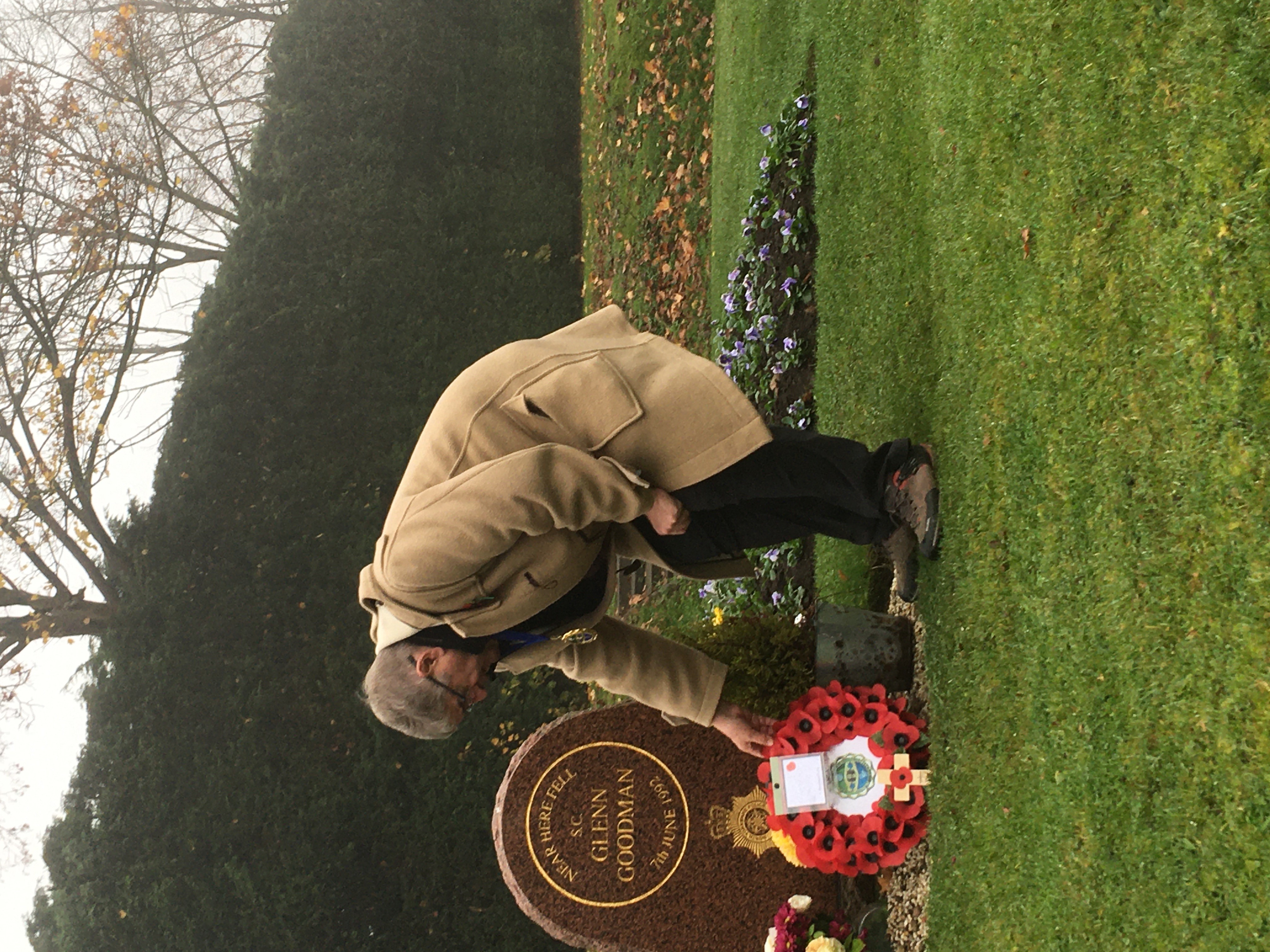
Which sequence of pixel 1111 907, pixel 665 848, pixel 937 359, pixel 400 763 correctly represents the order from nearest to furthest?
pixel 1111 907
pixel 937 359
pixel 665 848
pixel 400 763

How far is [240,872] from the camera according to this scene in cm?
654

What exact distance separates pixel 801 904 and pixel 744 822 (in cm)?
40

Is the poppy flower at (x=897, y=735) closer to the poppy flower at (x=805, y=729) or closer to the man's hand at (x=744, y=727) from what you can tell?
the poppy flower at (x=805, y=729)

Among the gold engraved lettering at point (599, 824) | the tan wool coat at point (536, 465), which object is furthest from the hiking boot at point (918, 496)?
the gold engraved lettering at point (599, 824)

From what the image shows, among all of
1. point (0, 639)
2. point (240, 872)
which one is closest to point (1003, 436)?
point (240, 872)

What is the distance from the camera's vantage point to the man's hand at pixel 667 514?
8.78 ft

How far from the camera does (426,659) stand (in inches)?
104

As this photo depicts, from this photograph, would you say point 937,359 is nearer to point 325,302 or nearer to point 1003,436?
point 1003,436

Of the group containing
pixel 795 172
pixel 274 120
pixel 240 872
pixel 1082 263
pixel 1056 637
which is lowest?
pixel 240 872

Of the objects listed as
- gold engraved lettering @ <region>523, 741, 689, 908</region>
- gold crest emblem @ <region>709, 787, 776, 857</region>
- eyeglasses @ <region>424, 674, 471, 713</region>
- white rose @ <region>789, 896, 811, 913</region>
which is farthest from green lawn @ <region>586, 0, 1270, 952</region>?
eyeglasses @ <region>424, 674, 471, 713</region>

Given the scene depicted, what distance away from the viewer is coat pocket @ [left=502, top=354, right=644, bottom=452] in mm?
2590

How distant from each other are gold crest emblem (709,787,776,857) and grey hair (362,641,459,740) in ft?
5.96

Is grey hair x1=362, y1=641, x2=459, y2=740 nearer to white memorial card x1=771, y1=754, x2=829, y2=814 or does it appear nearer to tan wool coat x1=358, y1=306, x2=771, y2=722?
tan wool coat x1=358, y1=306, x2=771, y2=722

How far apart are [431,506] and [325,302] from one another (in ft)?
21.7
